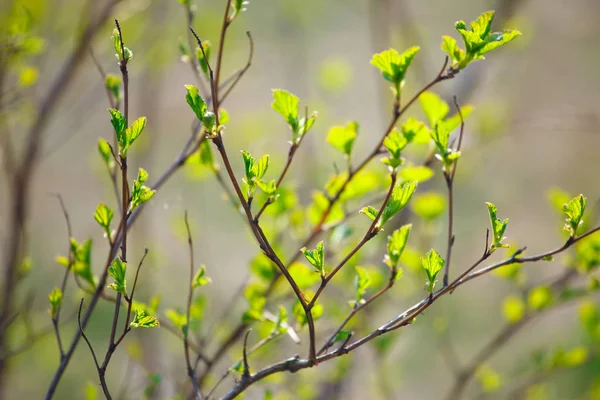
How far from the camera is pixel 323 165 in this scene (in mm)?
1938

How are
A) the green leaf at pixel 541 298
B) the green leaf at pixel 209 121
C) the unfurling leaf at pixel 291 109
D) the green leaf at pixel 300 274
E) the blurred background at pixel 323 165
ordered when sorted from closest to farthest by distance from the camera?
the green leaf at pixel 209 121
the unfurling leaf at pixel 291 109
the green leaf at pixel 300 274
the green leaf at pixel 541 298
the blurred background at pixel 323 165

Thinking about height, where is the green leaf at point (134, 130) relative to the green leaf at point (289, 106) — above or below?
below

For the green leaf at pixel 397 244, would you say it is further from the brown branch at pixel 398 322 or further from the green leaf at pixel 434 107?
the green leaf at pixel 434 107

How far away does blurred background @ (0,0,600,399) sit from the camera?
4.63 feet

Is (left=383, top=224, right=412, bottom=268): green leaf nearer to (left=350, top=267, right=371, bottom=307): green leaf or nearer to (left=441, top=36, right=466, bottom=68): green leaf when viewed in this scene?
(left=350, top=267, right=371, bottom=307): green leaf

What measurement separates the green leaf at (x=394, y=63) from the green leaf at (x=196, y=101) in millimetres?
180

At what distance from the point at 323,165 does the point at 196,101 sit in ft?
4.84

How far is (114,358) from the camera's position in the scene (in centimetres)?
225

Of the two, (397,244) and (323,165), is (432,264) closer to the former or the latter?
(397,244)

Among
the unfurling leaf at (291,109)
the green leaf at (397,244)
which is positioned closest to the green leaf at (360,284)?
the green leaf at (397,244)

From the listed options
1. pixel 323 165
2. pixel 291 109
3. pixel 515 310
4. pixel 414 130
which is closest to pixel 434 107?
pixel 414 130

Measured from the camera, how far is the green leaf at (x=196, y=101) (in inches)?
18.4

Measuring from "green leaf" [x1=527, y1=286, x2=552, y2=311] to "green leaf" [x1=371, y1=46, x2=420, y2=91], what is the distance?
48 centimetres

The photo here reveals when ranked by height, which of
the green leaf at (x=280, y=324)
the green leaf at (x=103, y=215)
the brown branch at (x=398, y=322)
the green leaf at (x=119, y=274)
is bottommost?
the brown branch at (x=398, y=322)
